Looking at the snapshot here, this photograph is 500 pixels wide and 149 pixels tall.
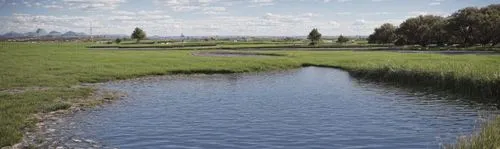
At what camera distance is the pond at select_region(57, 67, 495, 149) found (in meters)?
23.4

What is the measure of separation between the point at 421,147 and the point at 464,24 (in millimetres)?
109814

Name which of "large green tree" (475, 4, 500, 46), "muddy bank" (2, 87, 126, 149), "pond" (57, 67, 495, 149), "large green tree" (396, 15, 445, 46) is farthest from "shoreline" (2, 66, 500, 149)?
"large green tree" (396, 15, 445, 46)

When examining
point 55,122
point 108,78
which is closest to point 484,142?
point 55,122

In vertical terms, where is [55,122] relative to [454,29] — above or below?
below

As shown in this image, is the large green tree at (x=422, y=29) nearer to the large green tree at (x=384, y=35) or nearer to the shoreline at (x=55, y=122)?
the large green tree at (x=384, y=35)

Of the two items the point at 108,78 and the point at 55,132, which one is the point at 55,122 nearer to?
the point at 55,132

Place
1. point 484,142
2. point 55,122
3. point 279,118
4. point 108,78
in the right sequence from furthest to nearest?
point 108,78, point 279,118, point 55,122, point 484,142

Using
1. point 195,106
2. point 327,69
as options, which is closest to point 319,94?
point 195,106

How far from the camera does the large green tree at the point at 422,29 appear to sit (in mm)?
134000

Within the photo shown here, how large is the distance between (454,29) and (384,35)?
116ft

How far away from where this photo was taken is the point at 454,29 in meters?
125

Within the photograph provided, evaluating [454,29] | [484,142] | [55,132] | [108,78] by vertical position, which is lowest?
[55,132]

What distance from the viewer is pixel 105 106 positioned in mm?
34312

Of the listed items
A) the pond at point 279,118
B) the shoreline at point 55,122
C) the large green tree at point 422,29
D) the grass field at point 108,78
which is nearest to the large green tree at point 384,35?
the large green tree at point 422,29
